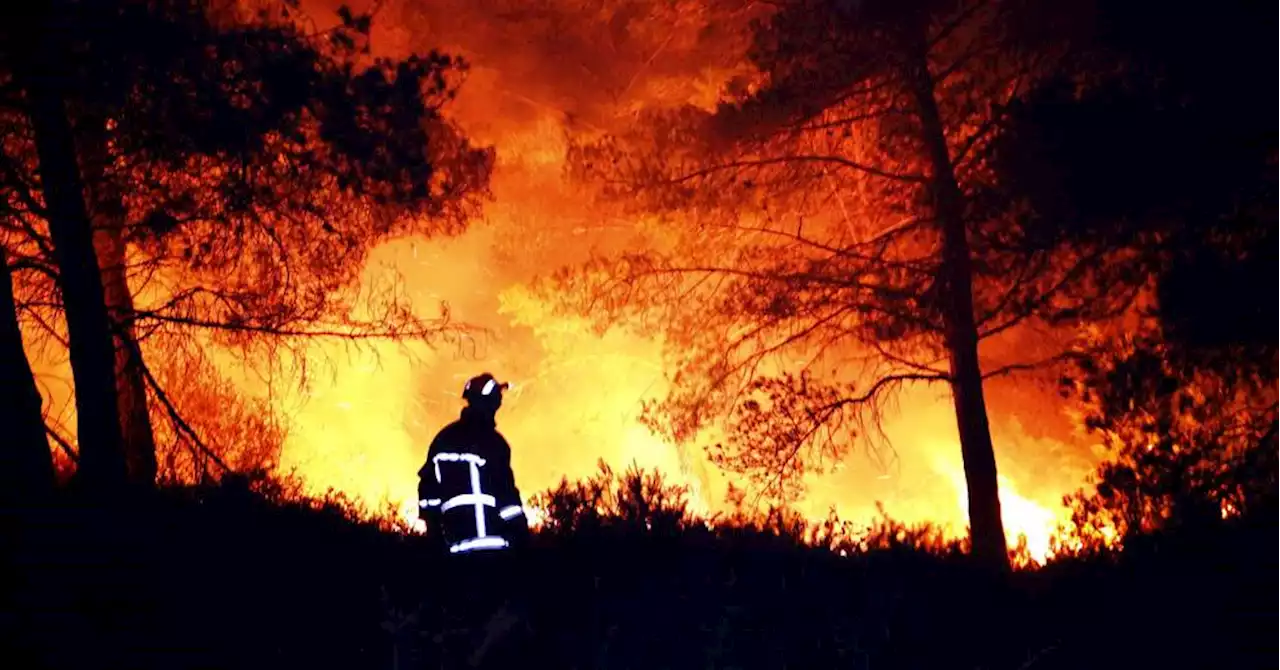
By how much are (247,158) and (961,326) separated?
6.54m

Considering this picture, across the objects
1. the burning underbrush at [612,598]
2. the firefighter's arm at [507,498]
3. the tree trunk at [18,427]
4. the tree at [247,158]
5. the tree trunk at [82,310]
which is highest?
the tree at [247,158]

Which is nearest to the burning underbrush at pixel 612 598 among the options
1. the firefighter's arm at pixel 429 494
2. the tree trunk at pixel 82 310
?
the firefighter's arm at pixel 429 494

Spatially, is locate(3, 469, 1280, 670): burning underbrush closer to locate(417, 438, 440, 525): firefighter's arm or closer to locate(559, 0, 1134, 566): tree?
locate(417, 438, 440, 525): firefighter's arm

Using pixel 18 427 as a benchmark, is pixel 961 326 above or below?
above

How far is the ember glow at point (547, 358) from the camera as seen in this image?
16953mm

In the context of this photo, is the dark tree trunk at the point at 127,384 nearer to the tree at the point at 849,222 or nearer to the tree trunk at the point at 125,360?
the tree trunk at the point at 125,360

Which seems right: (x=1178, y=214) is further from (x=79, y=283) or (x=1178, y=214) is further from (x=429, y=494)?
(x=79, y=283)

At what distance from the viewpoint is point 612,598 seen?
17.9 feet

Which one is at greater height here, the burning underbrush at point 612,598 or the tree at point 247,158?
the tree at point 247,158

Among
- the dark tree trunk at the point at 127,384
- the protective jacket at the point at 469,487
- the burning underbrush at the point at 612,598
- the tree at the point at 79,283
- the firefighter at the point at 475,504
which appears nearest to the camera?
the burning underbrush at the point at 612,598

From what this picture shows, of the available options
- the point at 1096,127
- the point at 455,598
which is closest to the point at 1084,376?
the point at 1096,127

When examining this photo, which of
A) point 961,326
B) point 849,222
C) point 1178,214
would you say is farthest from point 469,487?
point 849,222

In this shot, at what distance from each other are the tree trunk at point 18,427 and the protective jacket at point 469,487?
2008 millimetres

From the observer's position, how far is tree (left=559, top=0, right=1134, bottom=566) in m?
9.56
